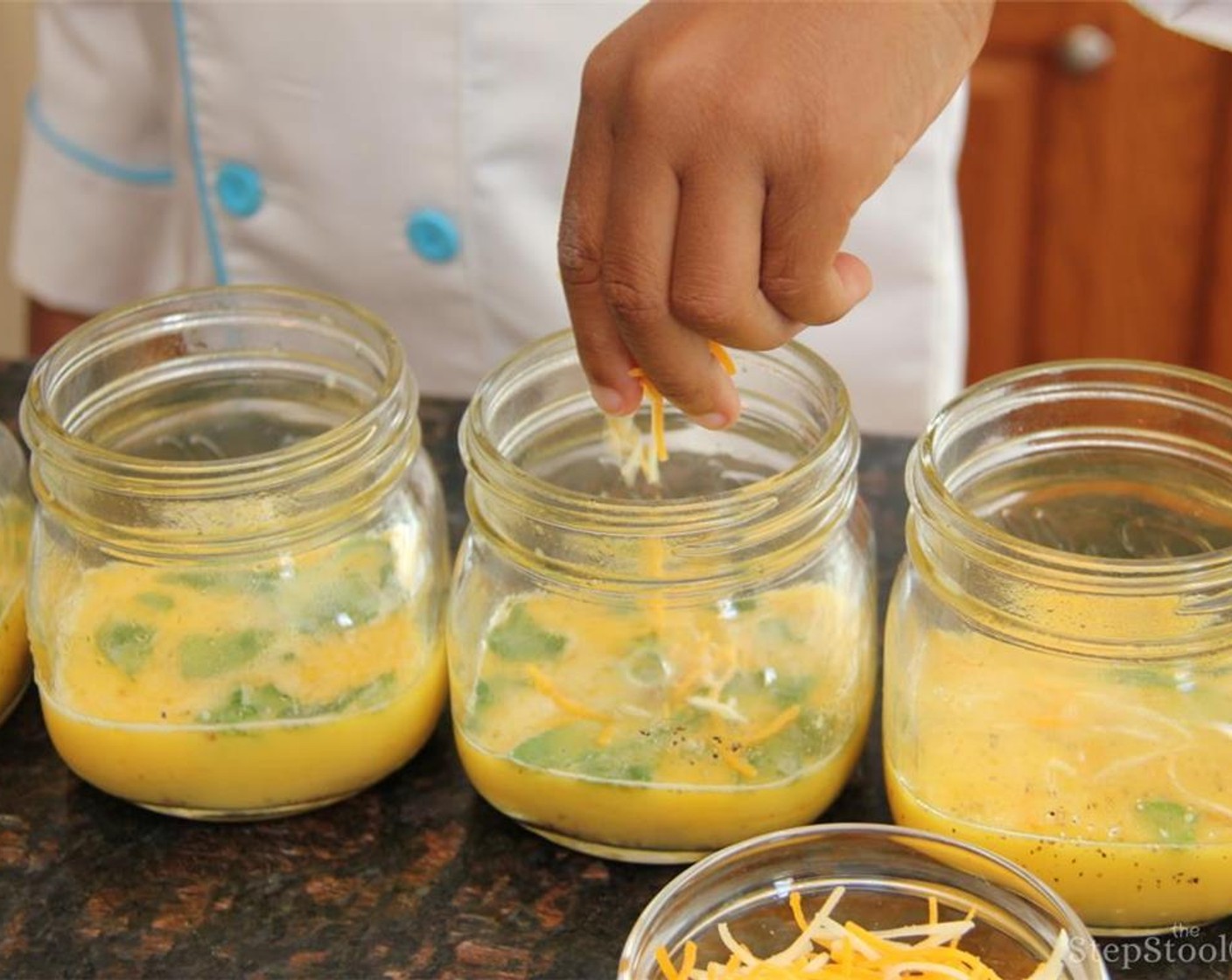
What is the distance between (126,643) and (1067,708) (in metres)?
0.39

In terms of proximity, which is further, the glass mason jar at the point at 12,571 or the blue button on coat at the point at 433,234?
the blue button on coat at the point at 433,234

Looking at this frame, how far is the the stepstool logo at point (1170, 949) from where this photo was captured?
0.69 m

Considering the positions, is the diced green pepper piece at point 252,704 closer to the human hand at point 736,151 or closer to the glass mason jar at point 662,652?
the glass mason jar at point 662,652

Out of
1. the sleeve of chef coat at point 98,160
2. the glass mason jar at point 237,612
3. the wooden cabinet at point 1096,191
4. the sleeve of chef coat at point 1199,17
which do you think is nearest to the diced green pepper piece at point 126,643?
the glass mason jar at point 237,612

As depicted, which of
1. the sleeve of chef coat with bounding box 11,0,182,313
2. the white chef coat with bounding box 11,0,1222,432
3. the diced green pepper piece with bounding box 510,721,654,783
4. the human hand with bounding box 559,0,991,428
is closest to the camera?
the human hand with bounding box 559,0,991,428

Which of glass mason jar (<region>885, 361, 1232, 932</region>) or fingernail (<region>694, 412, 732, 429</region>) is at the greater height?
fingernail (<region>694, 412, 732, 429</region>)

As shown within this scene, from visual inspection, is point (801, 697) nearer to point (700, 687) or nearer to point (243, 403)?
point (700, 687)

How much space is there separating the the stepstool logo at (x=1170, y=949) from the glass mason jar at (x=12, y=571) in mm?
505

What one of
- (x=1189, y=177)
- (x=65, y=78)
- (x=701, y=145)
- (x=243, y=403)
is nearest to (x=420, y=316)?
(x=65, y=78)

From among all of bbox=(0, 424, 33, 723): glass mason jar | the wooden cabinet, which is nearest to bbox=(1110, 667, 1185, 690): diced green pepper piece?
bbox=(0, 424, 33, 723): glass mason jar

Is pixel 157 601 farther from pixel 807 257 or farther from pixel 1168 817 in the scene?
pixel 1168 817

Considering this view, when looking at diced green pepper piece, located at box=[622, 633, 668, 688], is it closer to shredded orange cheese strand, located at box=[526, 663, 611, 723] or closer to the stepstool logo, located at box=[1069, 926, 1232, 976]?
shredded orange cheese strand, located at box=[526, 663, 611, 723]

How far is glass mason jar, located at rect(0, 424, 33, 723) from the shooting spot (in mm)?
833

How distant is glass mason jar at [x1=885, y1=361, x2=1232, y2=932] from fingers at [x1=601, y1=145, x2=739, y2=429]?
11cm
